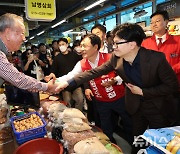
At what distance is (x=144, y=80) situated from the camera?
6.23 feet

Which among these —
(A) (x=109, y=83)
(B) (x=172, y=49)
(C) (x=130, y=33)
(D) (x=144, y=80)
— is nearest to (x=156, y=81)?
(D) (x=144, y=80)

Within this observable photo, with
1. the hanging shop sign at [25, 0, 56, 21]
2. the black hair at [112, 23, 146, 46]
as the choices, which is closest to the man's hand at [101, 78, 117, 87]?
the black hair at [112, 23, 146, 46]

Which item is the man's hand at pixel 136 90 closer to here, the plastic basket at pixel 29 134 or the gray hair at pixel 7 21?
the plastic basket at pixel 29 134

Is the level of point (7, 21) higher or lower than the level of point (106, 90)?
higher

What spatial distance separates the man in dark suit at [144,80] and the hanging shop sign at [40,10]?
3.89 meters

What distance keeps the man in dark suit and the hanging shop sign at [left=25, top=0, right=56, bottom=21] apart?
389 cm

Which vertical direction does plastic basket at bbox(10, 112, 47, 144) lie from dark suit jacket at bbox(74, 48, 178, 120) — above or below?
below

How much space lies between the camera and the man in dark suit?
6.05ft

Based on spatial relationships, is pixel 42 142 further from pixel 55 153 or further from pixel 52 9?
pixel 52 9

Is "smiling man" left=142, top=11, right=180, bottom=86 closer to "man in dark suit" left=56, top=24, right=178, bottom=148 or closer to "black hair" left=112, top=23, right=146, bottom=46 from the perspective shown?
"man in dark suit" left=56, top=24, right=178, bottom=148

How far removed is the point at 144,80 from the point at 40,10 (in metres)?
4.41

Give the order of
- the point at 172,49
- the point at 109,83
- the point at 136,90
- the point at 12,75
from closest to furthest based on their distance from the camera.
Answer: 1. the point at 12,75
2. the point at 136,90
3. the point at 109,83
4. the point at 172,49

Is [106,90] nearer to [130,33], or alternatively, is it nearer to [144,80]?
[144,80]

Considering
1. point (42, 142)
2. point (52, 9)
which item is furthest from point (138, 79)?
point (52, 9)
